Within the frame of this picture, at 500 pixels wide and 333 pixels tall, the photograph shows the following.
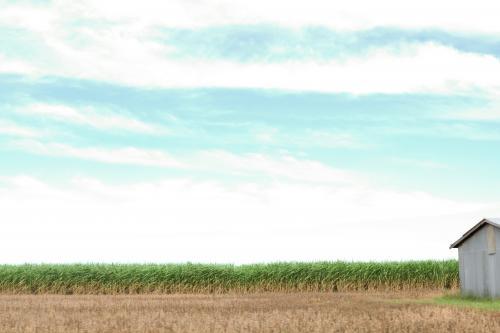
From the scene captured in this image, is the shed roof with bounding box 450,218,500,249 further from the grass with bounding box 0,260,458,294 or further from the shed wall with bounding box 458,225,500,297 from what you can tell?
the grass with bounding box 0,260,458,294

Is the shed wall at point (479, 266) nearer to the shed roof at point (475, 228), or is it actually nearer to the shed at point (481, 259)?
the shed at point (481, 259)

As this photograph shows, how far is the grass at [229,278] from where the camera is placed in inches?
2051

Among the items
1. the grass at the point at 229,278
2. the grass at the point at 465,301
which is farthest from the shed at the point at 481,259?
the grass at the point at 229,278

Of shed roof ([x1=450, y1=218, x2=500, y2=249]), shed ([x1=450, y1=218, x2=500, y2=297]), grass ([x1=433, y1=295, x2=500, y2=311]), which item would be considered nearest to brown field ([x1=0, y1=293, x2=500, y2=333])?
grass ([x1=433, y1=295, x2=500, y2=311])

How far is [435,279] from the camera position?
2084 inches

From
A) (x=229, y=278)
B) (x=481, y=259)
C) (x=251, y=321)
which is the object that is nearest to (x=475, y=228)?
(x=481, y=259)

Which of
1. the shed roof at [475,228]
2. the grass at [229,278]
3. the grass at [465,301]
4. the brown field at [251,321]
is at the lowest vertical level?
the brown field at [251,321]

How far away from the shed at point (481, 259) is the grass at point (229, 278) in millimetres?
11264

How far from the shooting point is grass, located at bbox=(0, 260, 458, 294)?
52094 millimetres

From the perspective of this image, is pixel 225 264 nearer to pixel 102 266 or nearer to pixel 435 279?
pixel 102 266

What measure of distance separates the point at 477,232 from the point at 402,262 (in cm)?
1459

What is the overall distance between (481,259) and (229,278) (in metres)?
19.7

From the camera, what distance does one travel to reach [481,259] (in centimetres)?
3872

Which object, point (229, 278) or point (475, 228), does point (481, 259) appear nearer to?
point (475, 228)
